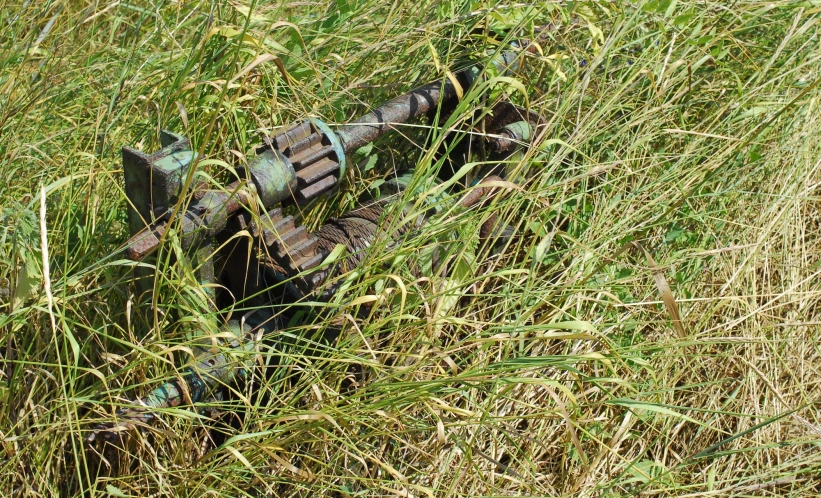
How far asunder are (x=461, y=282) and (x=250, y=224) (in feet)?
1.65

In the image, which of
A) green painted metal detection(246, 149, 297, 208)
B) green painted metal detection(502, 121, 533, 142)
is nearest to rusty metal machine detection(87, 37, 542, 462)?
green painted metal detection(246, 149, 297, 208)

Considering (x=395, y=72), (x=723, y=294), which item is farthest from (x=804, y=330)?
(x=395, y=72)

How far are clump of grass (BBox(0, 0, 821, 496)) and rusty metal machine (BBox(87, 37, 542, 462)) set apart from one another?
0.07 meters

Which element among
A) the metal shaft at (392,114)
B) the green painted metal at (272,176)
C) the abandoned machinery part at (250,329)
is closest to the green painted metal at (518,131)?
the metal shaft at (392,114)

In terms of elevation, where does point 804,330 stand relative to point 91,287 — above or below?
below

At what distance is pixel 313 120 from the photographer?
2.02 meters

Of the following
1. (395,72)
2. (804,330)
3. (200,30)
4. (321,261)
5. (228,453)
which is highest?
(200,30)

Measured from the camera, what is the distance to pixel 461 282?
198cm

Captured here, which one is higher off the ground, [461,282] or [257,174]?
[257,174]

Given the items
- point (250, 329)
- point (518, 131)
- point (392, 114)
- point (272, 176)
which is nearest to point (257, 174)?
point (272, 176)

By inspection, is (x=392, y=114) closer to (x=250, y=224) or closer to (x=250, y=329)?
(x=250, y=224)

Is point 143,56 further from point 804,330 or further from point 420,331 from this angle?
point 804,330

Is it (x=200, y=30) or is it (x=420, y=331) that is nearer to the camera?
(x=420, y=331)

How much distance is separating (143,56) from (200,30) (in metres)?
0.35
